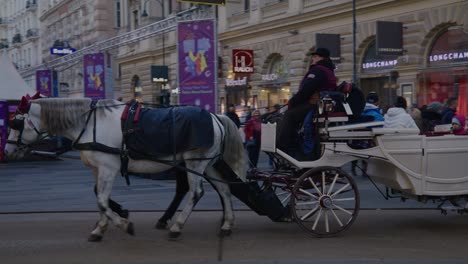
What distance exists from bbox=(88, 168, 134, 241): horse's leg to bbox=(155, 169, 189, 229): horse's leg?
0.82m

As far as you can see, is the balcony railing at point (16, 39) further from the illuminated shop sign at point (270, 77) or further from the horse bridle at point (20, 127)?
the horse bridle at point (20, 127)

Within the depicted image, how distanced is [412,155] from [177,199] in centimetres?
313

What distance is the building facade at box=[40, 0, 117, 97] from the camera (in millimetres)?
49469

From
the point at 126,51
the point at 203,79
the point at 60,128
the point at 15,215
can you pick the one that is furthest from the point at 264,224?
the point at 126,51

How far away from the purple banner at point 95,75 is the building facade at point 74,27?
60.1 feet

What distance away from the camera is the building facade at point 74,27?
162ft

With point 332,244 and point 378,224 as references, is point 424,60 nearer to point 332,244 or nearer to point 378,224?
point 378,224

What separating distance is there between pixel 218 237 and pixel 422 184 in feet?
8.60

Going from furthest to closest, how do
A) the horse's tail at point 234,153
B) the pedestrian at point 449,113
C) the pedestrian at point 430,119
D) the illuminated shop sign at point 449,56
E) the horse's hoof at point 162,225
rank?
the illuminated shop sign at point 449,56, the pedestrian at point 430,119, the pedestrian at point 449,113, the horse's hoof at point 162,225, the horse's tail at point 234,153

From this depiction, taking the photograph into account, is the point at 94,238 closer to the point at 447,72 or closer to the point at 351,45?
the point at 447,72

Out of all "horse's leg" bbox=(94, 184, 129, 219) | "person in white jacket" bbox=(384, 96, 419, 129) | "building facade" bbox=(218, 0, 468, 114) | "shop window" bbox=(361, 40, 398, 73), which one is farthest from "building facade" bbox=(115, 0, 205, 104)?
"person in white jacket" bbox=(384, 96, 419, 129)

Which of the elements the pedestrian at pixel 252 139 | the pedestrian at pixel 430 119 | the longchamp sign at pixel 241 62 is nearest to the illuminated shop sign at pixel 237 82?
the longchamp sign at pixel 241 62

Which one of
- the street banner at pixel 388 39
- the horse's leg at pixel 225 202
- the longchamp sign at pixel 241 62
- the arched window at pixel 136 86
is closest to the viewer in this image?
the horse's leg at pixel 225 202

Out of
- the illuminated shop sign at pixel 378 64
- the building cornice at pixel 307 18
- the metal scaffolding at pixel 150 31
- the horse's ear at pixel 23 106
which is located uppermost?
the building cornice at pixel 307 18
